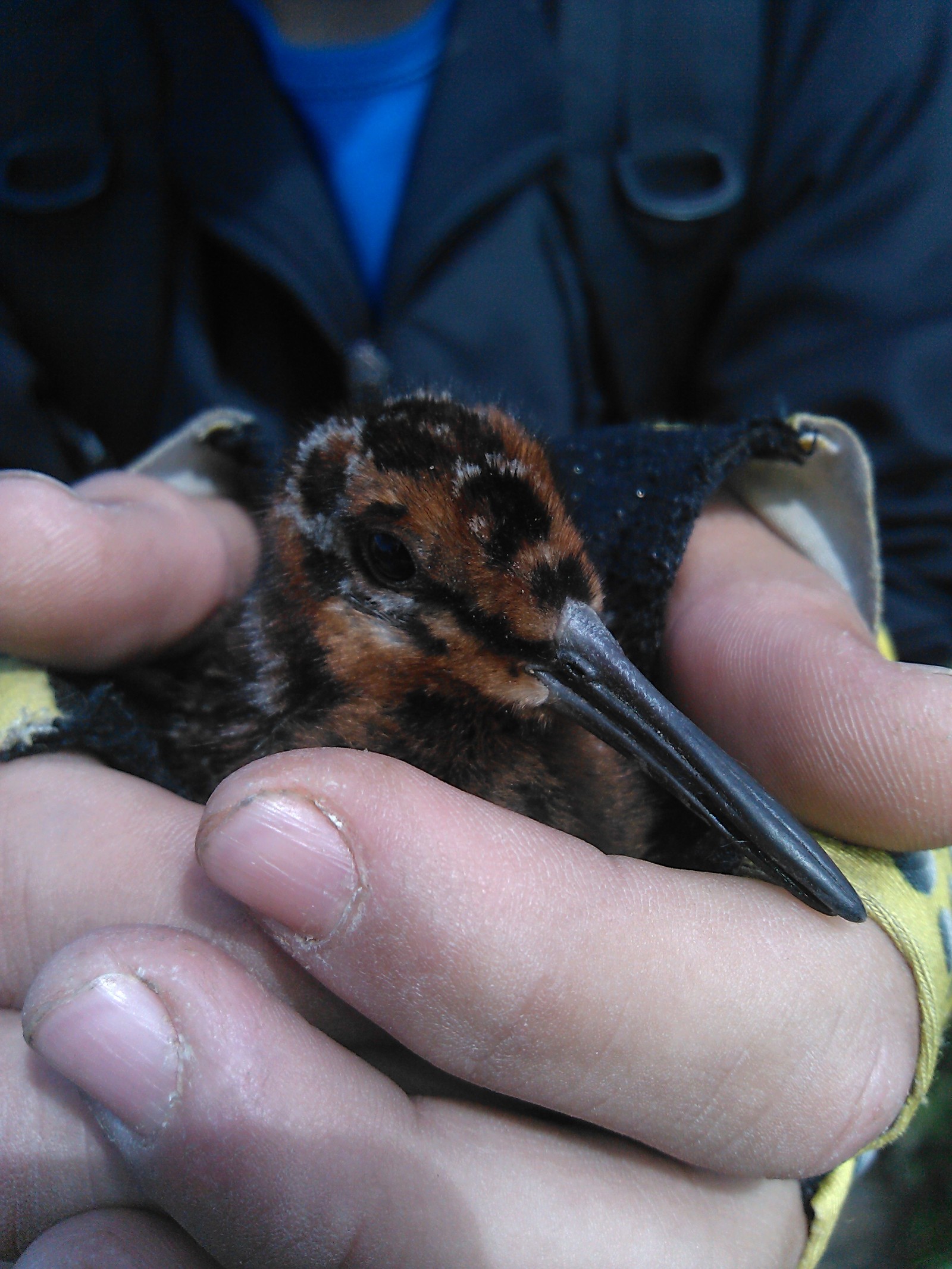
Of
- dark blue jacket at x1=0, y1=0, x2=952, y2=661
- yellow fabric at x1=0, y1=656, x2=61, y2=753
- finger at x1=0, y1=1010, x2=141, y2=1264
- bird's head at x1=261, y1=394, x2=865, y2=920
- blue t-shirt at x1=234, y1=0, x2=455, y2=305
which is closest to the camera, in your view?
finger at x1=0, y1=1010, x2=141, y2=1264

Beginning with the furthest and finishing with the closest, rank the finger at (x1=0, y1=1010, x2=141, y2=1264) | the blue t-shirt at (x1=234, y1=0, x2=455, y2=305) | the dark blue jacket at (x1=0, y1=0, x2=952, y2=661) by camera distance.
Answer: the blue t-shirt at (x1=234, y1=0, x2=455, y2=305) < the dark blue jacket at (x1=0, y1=0, x2=952, y2=661) < the finger at (x1=0, y1=1010, x2=141, y2=1264)

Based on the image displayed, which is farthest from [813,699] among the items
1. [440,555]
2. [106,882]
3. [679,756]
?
[106,882]

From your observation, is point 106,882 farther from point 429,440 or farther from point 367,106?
point 367,106

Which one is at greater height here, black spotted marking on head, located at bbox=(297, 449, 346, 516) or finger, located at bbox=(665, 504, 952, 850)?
black spotted marking on head, located at bbox=(297, 449, 346, 516)

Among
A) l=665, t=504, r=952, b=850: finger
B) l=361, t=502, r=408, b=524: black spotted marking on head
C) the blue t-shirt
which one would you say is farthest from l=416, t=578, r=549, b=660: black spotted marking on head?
the blue t-shirt

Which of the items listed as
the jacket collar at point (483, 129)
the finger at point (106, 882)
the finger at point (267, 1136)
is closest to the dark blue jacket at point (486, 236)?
the jacket collar at point (483, 129)

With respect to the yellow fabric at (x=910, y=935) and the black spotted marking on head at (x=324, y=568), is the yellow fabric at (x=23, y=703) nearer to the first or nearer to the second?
the black spotted marking on head at (x=324, y=568)

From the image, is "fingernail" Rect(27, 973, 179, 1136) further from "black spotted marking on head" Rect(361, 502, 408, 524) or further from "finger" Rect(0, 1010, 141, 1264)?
"black spotted marking on head" Rect(361, 502, 408, 524)
